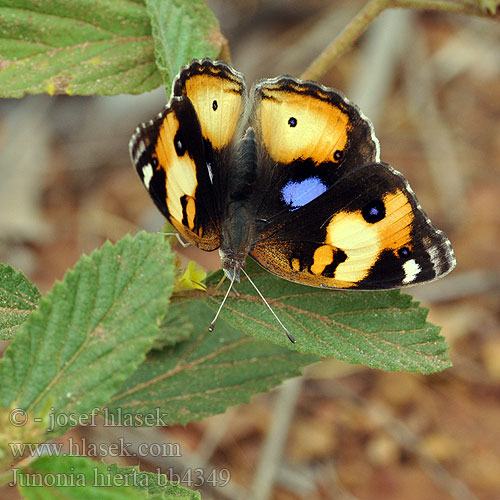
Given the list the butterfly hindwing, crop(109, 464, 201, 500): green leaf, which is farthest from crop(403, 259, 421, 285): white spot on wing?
crop(109, 464, 201, 500): green leaf

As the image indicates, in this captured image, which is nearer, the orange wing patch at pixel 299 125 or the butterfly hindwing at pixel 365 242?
the butterfly hindwing at pixel 365 242

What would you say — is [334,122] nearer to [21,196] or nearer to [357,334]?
[357,334]

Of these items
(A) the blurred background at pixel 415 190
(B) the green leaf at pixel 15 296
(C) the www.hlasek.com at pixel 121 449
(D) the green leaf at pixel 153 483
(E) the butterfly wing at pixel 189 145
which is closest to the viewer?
(D) the green leaf at pixel 153 483

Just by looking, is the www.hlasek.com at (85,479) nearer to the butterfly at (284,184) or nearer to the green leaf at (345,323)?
the green leaf at (345,323)

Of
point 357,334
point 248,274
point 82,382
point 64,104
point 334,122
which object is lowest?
point 82,382

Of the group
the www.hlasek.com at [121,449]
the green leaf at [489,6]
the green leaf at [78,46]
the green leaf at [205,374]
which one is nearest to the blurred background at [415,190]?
the www.hlasek.com at [121,449]

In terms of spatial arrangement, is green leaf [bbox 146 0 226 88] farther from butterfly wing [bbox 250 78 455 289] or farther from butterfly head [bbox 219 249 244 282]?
butterfly head [bbox 219 249 244 282]

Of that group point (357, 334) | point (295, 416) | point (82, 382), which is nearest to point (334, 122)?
point (357, 334)
